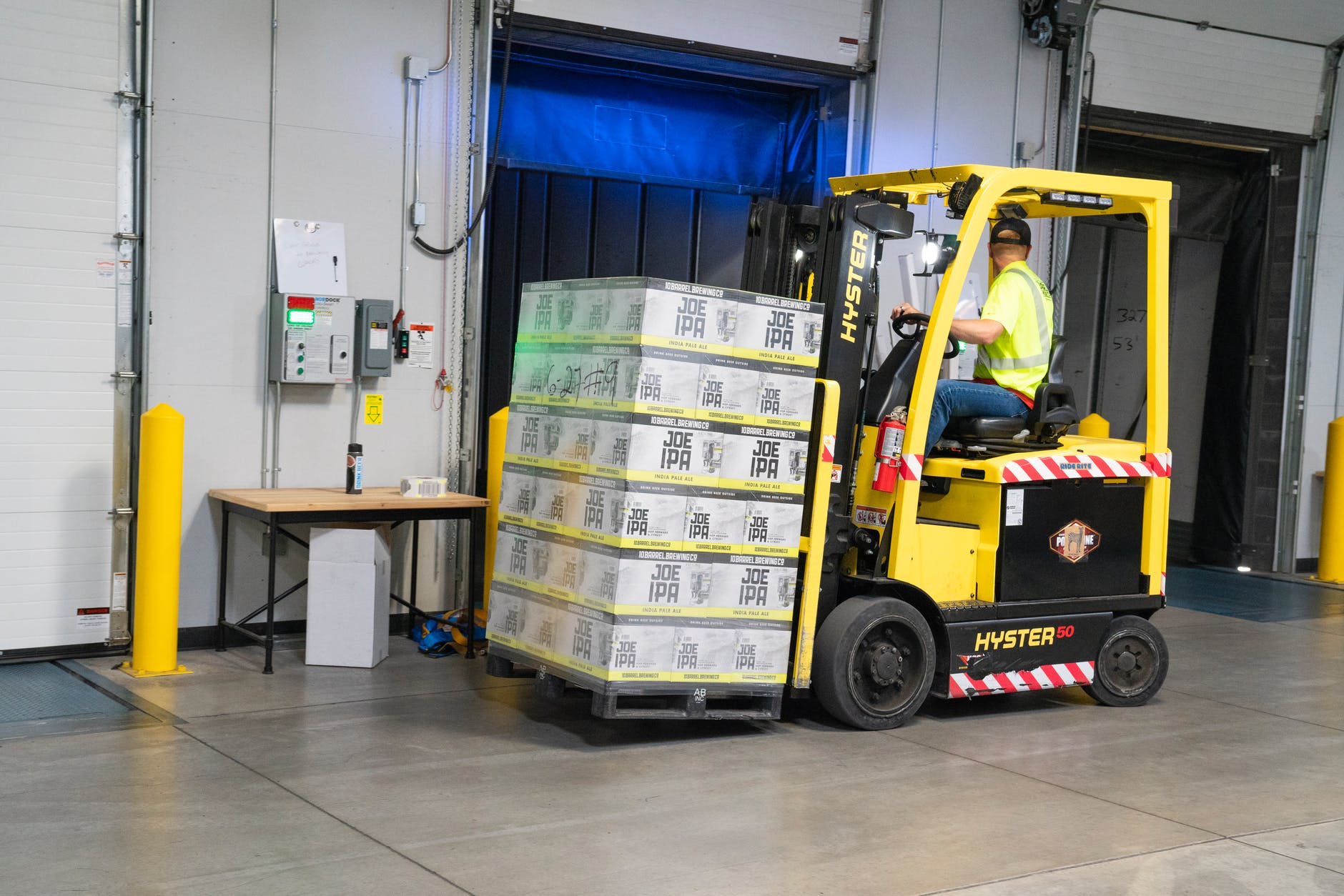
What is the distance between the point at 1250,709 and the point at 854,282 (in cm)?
314

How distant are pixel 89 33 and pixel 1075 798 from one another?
5.99 m

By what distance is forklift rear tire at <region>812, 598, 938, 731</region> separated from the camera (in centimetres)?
607

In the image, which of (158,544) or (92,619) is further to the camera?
(92,619)

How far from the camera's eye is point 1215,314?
12531mm

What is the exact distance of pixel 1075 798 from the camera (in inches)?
211

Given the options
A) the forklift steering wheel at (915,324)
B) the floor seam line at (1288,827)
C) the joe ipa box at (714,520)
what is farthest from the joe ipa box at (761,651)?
the floor seam line at (1288,827)

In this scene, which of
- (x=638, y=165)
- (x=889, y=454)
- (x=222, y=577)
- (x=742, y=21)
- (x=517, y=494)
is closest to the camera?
(x=889, y=454)

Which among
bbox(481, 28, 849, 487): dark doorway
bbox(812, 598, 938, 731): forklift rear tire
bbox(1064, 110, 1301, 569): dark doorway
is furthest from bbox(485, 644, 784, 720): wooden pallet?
bbox(1064, 110, 1301, 569): dark doorway

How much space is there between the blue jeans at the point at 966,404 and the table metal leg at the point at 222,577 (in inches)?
148

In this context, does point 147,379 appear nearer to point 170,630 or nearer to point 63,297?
point 63,297

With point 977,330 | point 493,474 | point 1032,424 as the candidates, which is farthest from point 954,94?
point 493,474

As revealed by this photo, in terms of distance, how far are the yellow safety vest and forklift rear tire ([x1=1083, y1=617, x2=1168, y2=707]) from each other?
135cm

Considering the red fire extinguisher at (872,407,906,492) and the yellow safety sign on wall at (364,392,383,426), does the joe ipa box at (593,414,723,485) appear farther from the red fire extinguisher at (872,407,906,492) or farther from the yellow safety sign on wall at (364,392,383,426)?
the yellow safety sign on wall at (364,392,383,426)

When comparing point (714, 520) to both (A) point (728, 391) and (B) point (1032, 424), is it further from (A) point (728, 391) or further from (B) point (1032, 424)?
(B) point (1032, 424)
